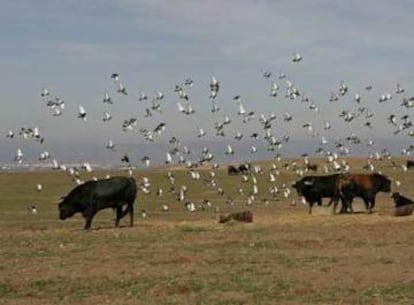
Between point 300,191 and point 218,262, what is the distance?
68.1 ft

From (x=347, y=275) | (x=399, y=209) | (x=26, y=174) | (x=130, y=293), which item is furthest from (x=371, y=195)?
(x=26, y=174)

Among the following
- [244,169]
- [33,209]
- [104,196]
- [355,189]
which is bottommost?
[33,209]

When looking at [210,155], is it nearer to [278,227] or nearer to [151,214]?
[151,214]

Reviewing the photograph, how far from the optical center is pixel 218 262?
21203 millimetres

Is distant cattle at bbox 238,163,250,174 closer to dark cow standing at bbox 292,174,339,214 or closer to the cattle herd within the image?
the cattle herd

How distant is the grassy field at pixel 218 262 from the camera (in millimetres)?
16688

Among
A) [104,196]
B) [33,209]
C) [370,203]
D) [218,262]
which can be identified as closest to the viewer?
[218,262]

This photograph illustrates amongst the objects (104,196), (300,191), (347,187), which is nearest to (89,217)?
(104,196)

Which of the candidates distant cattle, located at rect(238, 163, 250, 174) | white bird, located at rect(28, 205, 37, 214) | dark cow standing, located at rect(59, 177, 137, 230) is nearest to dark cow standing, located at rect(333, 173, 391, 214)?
dark cow standing, located at rect(59, 177, 137, 230)

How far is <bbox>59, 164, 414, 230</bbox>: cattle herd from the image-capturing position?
33.3 metres

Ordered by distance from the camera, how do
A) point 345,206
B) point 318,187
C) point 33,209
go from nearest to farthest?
1. point 345,206
2. point 318,187
3. point 33,209

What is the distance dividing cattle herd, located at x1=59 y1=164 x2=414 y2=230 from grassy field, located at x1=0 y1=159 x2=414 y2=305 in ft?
6.17

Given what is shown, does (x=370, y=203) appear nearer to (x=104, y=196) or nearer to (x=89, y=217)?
(x=104, y=196)

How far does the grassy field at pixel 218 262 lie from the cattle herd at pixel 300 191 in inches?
74.1
